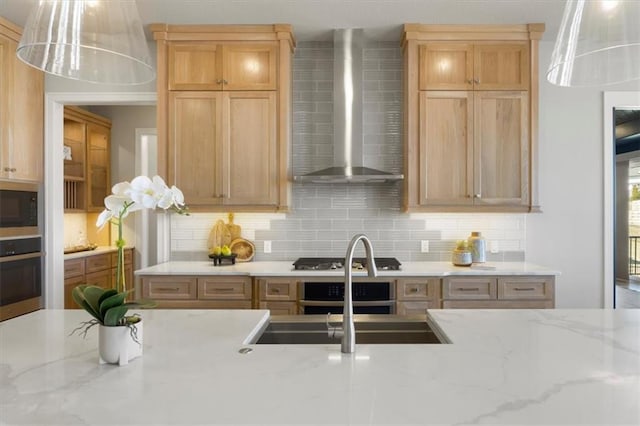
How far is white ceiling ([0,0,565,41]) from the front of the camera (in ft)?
9.91

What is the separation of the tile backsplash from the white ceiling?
15.0 inches

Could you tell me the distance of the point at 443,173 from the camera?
3.33 metres

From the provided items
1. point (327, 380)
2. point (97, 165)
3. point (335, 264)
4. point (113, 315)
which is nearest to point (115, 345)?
point (113, 315)

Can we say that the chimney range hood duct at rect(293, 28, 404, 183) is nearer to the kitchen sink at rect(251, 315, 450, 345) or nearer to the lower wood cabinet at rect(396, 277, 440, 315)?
the lower wood cabinet at rect(396, 277, 440, 315)

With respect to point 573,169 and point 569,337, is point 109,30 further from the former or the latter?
point 573,169

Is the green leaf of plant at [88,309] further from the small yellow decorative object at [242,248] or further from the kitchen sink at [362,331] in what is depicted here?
the small yellow decorative object at [242,248]

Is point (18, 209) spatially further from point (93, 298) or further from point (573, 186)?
point (573, 186)

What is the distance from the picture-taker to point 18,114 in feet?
11.1

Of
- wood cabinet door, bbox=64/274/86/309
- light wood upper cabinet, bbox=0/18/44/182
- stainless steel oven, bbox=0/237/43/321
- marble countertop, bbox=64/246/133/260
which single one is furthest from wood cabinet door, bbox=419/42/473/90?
wood cabinet door, bbox=64/274/86/309

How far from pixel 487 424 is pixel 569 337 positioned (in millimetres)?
780

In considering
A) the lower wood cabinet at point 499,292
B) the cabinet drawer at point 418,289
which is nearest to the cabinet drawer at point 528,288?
the lower wood cabinet at point 499,292

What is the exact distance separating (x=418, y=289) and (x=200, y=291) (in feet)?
5.24

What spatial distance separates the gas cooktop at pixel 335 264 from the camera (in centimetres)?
316

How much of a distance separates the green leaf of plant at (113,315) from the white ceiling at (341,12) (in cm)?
253
